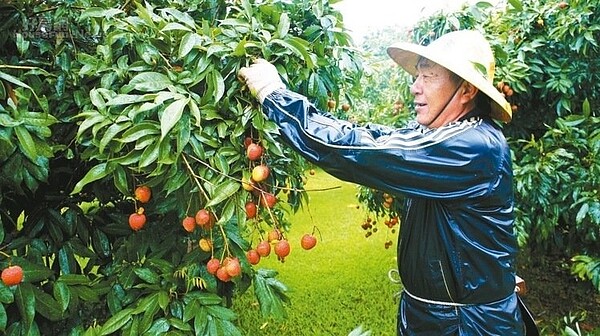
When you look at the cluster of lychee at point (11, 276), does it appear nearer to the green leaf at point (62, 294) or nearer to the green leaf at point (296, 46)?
the green leaf at point (62, 294)

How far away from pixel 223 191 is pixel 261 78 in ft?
0.83

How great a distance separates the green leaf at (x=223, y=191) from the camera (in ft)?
3.75

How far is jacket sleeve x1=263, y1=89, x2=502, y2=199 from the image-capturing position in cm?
119

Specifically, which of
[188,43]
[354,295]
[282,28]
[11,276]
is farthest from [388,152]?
[354,295]

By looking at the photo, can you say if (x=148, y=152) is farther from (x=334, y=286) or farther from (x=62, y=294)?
(x=334, y=286)

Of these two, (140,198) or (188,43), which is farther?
(140,198)

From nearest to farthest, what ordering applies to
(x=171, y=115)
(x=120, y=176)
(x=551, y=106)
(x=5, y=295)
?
(x=171, y=115), (x=120, y=176), (x=5, y=295), (x=551, y=106)

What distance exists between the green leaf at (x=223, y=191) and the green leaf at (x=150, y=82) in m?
0.25

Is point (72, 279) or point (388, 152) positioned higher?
point (388, 152)

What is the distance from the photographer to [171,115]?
110cm

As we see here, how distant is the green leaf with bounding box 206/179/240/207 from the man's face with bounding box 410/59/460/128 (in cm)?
50

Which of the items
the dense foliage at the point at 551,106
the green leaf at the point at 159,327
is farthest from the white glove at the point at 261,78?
the dense foliage at the point at 551,106

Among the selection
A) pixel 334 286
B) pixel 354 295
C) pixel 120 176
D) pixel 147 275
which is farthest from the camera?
pixel 334 286

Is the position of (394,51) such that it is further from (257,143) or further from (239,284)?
(239,284)
